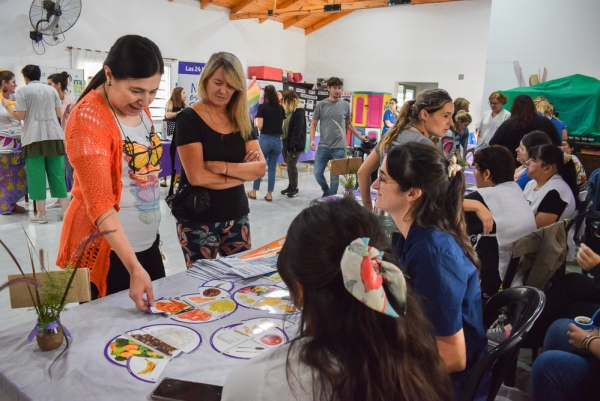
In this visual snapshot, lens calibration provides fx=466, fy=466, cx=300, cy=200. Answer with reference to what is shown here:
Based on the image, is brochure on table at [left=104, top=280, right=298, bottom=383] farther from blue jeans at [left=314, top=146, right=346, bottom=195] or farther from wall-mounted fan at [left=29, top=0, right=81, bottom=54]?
wall-mounted fan at [left=29, top=0, right=81, bottom=54]

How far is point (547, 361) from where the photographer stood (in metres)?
1.66

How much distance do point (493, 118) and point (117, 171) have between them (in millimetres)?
5074

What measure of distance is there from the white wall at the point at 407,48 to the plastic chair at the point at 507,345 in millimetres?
10274

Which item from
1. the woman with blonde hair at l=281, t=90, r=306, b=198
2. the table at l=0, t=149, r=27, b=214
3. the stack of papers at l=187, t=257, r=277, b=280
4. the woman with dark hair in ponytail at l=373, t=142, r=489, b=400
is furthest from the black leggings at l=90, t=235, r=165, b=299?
the woman with blonde hair at l=281, t=90, r=306, b=198

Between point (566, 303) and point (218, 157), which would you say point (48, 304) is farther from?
point (566, 303)

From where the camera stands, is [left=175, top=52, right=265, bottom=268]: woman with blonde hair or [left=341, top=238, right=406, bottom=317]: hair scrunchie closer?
[left=341, top=238, right=406, bottom=317]: hair scrunchie

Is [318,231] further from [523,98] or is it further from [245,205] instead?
[523,98]

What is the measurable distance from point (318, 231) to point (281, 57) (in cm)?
1213

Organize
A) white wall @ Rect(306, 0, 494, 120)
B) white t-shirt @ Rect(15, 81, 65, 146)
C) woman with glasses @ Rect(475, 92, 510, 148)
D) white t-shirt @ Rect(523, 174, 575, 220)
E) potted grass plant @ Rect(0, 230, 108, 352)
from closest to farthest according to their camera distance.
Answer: potted grass plant @ Rect(0, 230, 108, 352) → white t-shirt @ Rect(523, 174, 575, 220) → white t-shirt @ Rect(15, 81, 65, 146) → woman with glasses @ Rect(475, 92, 510, 148) → white wall @ Rect(306, 0, 494, 120)

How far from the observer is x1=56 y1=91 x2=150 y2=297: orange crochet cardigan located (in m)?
1.29

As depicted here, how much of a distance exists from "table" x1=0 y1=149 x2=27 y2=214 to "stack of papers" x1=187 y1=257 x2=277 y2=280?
13.2ft

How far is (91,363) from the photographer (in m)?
1.08

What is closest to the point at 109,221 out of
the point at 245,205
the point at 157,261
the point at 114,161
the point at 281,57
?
the point at 114,161

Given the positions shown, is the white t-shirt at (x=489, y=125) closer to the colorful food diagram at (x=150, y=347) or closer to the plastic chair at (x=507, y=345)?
the plastic chair at (x=507, y=345)
